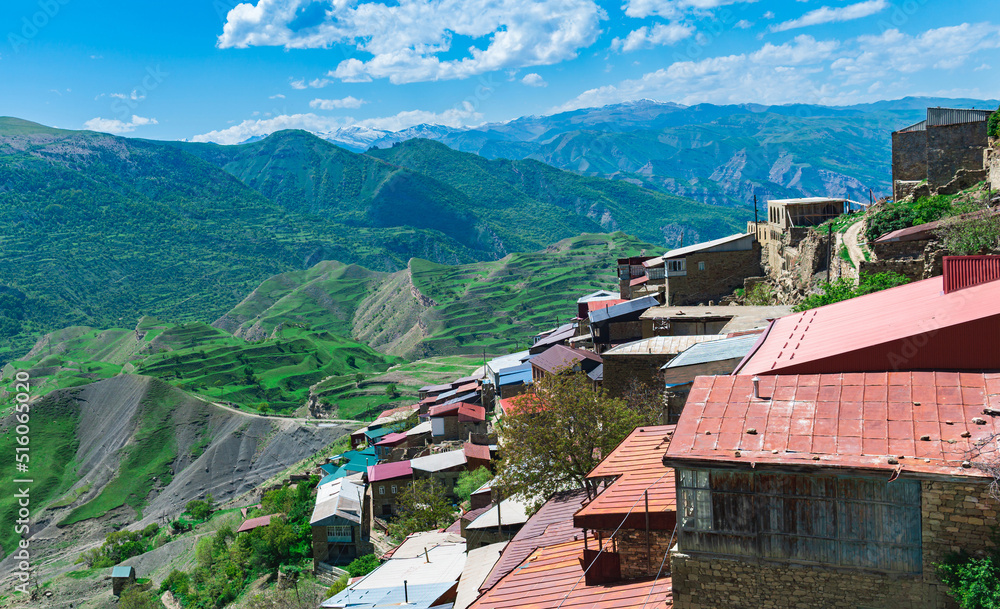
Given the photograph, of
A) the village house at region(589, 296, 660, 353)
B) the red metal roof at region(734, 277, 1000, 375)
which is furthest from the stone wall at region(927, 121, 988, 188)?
the red metal roof at region(734, 277, 1000, 375)

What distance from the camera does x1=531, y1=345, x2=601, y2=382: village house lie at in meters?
36.5

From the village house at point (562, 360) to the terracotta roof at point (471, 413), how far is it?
5.79m

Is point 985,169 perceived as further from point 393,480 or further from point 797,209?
point 393,480

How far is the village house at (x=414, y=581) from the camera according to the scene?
2177 cm

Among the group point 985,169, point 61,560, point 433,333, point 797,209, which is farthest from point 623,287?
point 433,333

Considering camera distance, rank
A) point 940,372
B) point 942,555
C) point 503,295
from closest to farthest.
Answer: point 942,555, point 940,372, point 503,295

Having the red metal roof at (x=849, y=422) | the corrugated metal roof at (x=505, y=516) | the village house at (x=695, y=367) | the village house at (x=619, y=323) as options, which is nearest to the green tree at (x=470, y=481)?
the village house at (x=619, y=323)

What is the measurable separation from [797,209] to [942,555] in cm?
3438

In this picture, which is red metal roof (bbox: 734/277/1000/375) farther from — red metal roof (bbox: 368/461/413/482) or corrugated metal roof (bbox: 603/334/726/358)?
red metal roof (bbox: 368/461/413/482)

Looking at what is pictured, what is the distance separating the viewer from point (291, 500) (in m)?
52.1

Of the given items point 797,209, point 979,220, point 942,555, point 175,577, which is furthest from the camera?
point 175,577

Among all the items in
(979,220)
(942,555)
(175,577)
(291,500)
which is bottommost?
(175,577)

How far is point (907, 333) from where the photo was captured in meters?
10.4

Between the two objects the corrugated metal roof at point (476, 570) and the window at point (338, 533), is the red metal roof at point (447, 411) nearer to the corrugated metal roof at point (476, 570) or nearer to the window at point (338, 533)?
the window at point (338, 533)
